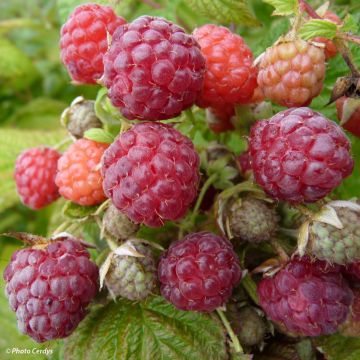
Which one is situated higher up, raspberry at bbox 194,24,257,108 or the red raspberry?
raspberry at bbox 194,24,257,108

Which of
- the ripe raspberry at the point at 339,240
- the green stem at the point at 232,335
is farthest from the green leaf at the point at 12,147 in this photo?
the ripe raspberry at the point at 339,240

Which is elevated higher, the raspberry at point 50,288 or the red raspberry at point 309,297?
the red raspberry at point 309,297

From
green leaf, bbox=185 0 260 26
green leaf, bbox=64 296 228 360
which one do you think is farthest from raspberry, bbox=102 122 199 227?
green leaf, bbox=185 0 260 26

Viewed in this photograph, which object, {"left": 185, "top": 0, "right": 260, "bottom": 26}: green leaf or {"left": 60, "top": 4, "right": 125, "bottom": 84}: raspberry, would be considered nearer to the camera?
{"left": 60, "top": 4, "right": 125, "bottom": 84}: raspberry

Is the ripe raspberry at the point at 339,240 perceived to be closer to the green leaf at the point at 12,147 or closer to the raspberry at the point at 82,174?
the raspberry at the point at 82,174

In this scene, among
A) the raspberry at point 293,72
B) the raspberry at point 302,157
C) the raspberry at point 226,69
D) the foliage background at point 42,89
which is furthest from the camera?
the foliage background at point 42,89

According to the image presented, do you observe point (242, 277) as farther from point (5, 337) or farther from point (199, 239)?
point (5, 337)

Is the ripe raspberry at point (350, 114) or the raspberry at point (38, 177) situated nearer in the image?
the ripe raspberry at point (350, 114)

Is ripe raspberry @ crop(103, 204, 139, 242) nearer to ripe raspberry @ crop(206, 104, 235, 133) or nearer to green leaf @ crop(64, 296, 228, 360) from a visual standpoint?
green leaf @ crop(64, 296, 228, 360)
